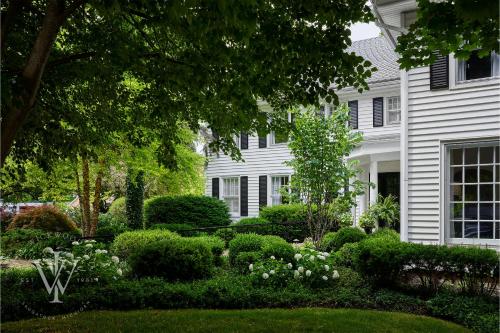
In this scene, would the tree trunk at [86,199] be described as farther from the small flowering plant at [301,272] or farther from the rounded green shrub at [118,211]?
the small flowering plant at [301,272]

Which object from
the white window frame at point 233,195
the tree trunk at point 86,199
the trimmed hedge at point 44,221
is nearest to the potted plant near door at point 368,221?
the white window frame at point 233,195

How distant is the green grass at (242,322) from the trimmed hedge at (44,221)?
1148 cm

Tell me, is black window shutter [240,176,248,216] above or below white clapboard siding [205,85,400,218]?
below

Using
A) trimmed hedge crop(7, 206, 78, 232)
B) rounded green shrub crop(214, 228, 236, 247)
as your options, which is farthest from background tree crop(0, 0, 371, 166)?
trimmed hedge crop(7, 206, 78, 232)

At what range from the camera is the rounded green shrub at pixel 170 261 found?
9102 mm

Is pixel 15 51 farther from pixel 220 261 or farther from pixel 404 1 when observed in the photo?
pixel 404 1

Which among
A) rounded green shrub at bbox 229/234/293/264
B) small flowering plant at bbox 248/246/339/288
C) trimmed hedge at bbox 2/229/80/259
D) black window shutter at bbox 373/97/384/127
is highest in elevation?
black window shutter at bbox 373/97/384/127

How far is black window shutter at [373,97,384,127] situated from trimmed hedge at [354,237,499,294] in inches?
420

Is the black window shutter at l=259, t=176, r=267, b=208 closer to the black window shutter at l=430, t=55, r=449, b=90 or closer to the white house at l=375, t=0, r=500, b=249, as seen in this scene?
the white house at l=375, t=0, r=500, b=249

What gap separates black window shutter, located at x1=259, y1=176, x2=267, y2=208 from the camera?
21.7 metres

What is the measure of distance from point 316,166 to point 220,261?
354 centimetres

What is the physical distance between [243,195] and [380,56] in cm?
920

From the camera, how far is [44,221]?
17078 mm

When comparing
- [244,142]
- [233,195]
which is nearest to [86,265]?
[233,195]
